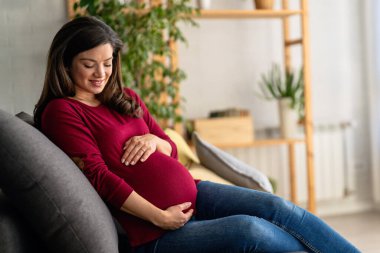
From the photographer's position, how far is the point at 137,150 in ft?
5.81

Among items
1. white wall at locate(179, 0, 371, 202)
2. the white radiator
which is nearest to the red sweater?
white wall at locate(179, 0, 371, 202)

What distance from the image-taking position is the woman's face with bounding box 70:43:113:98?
181cm

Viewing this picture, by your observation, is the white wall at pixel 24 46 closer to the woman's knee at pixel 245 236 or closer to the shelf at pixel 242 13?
the shelf at pixel 242 13

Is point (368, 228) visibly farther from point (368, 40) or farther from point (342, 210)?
point (368, 40)

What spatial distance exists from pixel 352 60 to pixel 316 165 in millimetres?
849

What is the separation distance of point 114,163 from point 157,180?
14 cm

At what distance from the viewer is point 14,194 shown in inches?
57.3

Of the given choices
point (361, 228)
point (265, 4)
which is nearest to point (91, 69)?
point (265, 4)

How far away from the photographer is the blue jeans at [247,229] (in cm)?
161

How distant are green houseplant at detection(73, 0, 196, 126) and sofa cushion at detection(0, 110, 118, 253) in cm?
170

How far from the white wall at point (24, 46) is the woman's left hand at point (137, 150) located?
1.76 m

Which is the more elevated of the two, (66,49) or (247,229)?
(66,49)

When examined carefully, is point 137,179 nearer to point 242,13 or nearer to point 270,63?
point 242,13

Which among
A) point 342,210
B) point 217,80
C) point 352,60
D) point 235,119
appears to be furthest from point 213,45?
point 342,210
